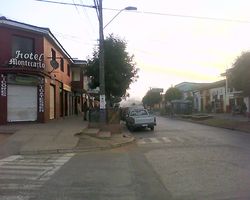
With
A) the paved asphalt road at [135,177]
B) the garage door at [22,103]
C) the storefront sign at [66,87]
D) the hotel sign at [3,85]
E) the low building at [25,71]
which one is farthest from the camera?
the storefront sign at [66,87]

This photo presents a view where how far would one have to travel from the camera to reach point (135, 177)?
40.5 feet

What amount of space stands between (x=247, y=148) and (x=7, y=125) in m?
15.2

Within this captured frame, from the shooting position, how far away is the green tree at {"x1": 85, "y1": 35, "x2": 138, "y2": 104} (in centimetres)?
4006

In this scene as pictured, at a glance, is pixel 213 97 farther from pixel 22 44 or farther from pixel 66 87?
pixel 22 44

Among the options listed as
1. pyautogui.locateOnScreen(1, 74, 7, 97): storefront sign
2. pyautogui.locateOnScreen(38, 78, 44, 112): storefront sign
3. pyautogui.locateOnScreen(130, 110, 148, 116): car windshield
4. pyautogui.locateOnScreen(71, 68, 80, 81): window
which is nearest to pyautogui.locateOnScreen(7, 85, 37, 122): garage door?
pyautogui.locateOnScreen(38, 78, 44, 112): storefront sign

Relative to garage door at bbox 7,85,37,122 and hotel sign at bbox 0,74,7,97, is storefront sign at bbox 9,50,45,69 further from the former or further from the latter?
garage door at bbox 7,85,37,122

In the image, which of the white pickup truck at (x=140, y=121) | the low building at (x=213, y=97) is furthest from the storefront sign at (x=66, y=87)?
the low building at (x=213, y=97)

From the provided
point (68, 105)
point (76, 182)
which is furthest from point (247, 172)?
point (68, 105)

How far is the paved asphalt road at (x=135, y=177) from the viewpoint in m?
9.91

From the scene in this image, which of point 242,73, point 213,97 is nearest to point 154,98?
point 213,97

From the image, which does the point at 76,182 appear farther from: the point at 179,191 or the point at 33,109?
the point at 33,109

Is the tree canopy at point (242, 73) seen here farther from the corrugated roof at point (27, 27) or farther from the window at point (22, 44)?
the window at point (22, 44)

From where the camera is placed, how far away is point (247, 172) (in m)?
12.7

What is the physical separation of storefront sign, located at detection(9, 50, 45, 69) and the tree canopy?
49.2ft
